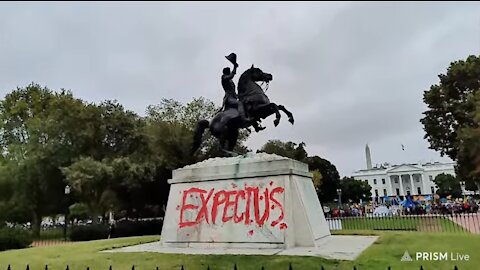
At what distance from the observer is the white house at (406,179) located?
11494 centimetres

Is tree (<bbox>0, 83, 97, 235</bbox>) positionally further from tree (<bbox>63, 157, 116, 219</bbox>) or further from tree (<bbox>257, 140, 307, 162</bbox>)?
tree (<bbox>257, 140, 307, 162</bbox>)

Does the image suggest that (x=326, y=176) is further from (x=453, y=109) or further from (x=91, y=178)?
(x=91, y=178)

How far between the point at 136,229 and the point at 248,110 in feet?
58.2

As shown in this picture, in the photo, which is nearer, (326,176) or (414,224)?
(414,224)

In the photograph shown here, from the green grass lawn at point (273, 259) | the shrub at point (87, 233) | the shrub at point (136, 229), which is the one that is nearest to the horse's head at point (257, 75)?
the green grass lawn at point (273, 259)

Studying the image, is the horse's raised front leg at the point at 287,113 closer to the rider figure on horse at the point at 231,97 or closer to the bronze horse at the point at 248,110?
the bronze horse at the point at 248,110

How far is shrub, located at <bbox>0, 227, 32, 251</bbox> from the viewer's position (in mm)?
19781

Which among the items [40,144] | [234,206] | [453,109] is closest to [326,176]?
[453,109]

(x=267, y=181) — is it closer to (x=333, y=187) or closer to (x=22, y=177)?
(x=22, y=177)

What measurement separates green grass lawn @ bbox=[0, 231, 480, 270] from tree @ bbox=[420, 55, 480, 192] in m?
22.3

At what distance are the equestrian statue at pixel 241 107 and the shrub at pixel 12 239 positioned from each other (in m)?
12.6

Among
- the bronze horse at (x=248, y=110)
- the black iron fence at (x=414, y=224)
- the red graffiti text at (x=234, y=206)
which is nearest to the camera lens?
the red graffiti text at (x=234, y=206)

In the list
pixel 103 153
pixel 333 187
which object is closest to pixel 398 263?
pixel 103 153

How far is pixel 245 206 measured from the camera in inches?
476
